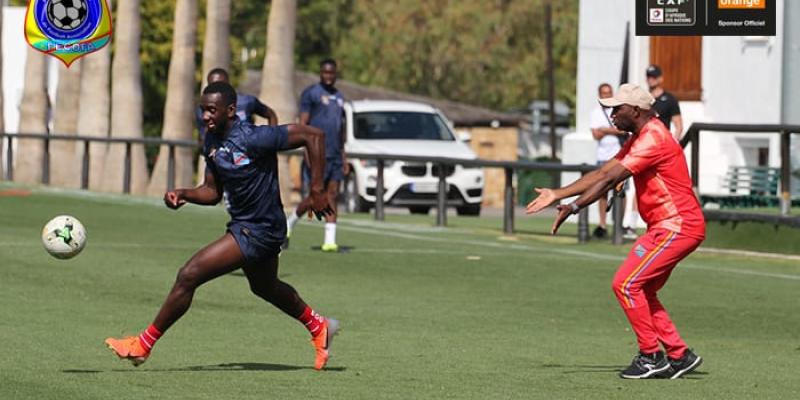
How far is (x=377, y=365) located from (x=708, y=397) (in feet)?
7.34

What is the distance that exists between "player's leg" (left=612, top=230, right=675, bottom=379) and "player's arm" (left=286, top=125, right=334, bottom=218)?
1802 mm

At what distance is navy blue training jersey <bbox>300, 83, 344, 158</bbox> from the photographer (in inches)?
772

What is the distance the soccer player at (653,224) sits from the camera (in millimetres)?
10984

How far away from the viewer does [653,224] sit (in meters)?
11.2

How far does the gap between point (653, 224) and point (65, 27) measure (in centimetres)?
627

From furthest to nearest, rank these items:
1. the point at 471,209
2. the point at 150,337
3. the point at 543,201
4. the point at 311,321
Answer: the point at 471,209 → the point at 311,321 → the point at 150,337 → the point at 543,201

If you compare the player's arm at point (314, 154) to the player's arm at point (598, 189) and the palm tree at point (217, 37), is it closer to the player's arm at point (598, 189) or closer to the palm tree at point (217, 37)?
the player's arm at point (598, 189)

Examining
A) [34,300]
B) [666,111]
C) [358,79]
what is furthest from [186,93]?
[358,79]

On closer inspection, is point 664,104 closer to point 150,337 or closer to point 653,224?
point 653,224

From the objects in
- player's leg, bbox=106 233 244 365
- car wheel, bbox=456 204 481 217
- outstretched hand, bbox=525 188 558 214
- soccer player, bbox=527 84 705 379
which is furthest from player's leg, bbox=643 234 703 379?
car wheel, bbox=456 204 481 217

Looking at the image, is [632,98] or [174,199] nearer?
[632,98]

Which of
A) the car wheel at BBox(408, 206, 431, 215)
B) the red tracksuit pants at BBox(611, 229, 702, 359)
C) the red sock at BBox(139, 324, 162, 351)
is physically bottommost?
the red sock at BBox(139, 324, 162, 351)

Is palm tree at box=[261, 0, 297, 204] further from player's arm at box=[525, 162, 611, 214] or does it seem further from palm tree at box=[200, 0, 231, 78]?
player's arm at box=[525, 162, 611, 214]

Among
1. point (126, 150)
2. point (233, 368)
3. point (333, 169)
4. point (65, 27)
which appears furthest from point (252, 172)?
point (126, 150)
